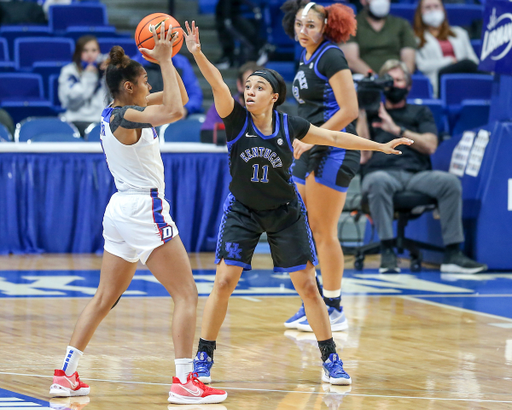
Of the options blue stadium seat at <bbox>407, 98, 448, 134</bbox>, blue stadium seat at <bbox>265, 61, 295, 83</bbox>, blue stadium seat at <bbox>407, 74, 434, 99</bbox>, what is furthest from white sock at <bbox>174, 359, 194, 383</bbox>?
blue stadium seat at <bbox>265, 61, 295, 83</bbox>

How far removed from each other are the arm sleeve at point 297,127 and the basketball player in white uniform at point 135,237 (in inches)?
22.1

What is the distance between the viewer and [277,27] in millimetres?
12773

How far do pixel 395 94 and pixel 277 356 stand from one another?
398 cm

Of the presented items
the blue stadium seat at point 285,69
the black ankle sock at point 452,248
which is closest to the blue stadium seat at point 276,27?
the blue stadium seat at point 285,69

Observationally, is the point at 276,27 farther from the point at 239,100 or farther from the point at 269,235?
the point at 269,235

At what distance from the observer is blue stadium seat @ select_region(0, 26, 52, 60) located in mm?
11062

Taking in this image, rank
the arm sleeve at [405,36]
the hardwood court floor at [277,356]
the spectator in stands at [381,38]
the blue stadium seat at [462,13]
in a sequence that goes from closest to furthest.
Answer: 1. the hardwood court floor at [277,356]
2. the spectator in stands at [381,38]
3. the arm sleeve at [405,36]
4. the blue stadium seat at [462,13]

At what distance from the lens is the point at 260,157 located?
382cm

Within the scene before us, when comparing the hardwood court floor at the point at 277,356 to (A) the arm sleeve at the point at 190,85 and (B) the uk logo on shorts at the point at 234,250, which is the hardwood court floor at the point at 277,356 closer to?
(B) the uk logo on shorts at the point at 234,250

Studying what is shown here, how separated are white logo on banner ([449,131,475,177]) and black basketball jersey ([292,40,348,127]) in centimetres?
301

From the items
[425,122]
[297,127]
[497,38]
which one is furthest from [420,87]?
[297,127]

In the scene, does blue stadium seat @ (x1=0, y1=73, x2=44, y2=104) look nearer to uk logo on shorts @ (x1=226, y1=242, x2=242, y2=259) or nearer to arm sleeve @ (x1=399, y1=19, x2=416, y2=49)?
arm sleeve @ (x1=399, y1=19, x2=416, y2=49)

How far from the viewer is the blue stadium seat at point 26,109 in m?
9.55

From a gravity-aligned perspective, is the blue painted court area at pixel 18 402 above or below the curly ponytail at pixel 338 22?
below
